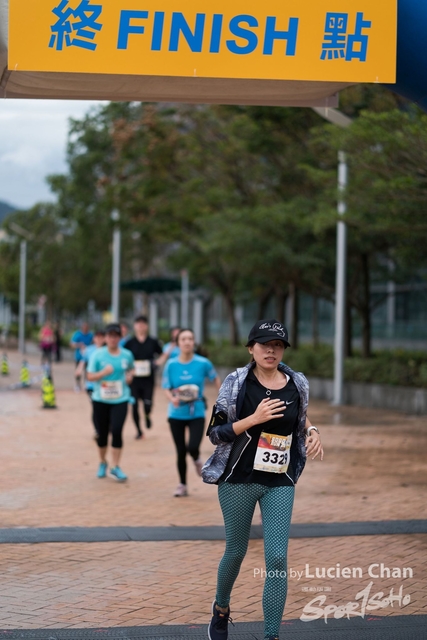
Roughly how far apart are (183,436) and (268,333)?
531 centimetres

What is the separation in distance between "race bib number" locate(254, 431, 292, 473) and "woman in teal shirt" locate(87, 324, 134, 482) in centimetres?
624

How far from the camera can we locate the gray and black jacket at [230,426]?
540 cm

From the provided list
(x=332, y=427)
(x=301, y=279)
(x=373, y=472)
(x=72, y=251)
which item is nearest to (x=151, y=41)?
(x=373, y=472)

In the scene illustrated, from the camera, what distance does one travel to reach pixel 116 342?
11.9 metres

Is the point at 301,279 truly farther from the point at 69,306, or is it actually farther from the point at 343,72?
the point at 69,306

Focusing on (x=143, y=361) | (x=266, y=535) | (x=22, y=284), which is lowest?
(x=266, y=535)

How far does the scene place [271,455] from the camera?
536 cm

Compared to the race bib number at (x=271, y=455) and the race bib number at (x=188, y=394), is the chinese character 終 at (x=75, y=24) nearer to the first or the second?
the race bib number at (x=271, y=455)

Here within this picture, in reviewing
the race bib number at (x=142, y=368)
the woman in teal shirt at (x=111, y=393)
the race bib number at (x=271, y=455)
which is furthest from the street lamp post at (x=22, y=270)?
the race bib number at (x=271, y=455)

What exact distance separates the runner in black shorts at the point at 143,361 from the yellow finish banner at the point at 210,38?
8.55m

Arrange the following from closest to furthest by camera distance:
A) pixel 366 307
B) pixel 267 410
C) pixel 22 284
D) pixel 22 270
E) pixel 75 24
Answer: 1. pixel 267 410
2. pixel 75 24
3. pixel 366 307
4. pixel 22 284
5. pixel 22 270

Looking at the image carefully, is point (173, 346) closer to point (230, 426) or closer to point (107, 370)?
point (107, 370)

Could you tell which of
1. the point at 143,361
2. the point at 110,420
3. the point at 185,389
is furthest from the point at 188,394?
the point at 143,361

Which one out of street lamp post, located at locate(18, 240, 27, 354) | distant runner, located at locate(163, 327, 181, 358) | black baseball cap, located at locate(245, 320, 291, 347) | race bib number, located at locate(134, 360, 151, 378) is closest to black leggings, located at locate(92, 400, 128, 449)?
distant runner, located at locate(163, 327, 181, 358)
